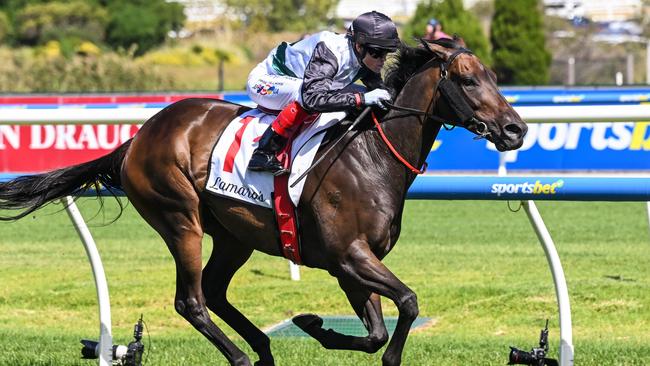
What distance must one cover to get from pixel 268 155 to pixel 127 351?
112cm

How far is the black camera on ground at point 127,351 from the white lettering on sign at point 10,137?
8.88 meters

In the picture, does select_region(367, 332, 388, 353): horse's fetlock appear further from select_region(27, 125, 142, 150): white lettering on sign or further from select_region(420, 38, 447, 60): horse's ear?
select_region(27, 125, 142, 150): white lettering on sign

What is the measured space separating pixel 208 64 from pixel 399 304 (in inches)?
1349

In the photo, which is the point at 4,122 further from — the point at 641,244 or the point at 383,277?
the point at 641,244

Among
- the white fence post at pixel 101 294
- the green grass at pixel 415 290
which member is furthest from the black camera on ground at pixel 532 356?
the white fence post at pixel 101 294

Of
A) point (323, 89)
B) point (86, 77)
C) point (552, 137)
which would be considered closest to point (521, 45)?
point (86, 77)

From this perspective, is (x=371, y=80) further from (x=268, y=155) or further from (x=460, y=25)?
(x=460, y=25)

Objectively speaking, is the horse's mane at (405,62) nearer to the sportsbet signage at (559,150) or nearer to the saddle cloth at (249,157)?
the saddle cloth at (249,157)

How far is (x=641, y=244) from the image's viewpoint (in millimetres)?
9359

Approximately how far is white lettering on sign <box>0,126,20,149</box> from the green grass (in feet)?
12.0

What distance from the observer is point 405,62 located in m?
5.00

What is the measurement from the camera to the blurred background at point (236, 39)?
86.7 ft

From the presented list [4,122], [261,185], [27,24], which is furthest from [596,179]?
[27,24]

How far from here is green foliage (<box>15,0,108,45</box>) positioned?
1742 inches
